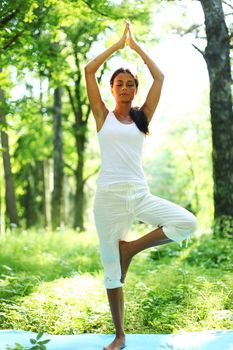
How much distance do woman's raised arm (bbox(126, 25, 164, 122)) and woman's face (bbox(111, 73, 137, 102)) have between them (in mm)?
196

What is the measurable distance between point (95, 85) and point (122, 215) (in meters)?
1.25

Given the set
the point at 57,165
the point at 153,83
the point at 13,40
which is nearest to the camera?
the point at 153,83

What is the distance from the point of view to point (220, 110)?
1005cm

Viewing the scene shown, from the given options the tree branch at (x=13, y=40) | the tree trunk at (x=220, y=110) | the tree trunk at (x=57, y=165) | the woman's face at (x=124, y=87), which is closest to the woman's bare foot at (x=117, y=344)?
the woman's face at (x=124, y=87)

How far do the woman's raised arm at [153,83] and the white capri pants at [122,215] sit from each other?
30.8 inches

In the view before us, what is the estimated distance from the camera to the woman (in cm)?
470

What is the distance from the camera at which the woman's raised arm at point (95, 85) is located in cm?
493

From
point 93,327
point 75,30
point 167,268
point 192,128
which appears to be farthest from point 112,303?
point 192,128

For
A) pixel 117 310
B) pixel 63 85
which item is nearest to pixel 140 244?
pixel 117 310

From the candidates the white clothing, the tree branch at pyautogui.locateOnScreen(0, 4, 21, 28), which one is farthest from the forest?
the white clothing

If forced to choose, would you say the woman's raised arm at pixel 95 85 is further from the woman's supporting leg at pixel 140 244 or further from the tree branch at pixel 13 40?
the tree branch at pixel 13 40

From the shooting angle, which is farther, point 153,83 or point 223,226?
point 223,226

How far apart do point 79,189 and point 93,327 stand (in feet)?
46.0

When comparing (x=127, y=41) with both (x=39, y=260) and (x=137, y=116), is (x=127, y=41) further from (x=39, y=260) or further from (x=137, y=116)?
(x=39, y=260)
